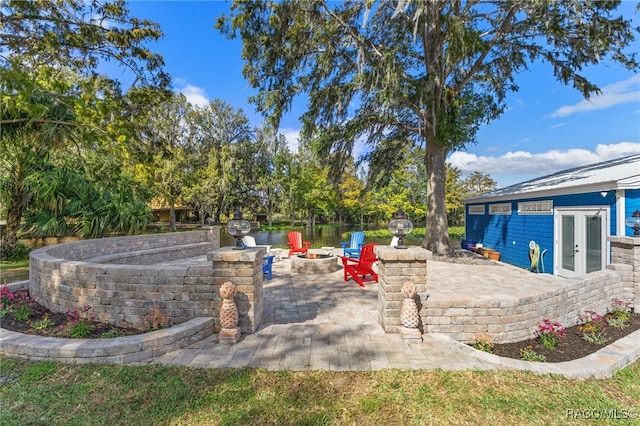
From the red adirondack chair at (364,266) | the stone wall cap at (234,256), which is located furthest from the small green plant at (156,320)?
the red adirondack chair at (364,266)

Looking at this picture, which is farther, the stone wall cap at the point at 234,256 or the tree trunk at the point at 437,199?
the tree trunk at the point at 437,199

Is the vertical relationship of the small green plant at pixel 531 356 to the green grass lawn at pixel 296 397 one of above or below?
below

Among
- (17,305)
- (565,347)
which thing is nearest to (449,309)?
(565,347)

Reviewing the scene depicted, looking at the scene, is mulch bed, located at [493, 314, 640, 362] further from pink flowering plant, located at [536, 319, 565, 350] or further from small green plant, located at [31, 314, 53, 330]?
small green plant, located at [31, 314, 53, 330]

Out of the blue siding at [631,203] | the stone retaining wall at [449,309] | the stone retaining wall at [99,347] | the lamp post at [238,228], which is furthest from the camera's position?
the blue siding at [631,203]

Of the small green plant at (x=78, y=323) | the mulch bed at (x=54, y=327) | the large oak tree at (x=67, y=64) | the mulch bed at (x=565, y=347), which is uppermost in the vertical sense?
the large oak tree at (x=67, y=64)

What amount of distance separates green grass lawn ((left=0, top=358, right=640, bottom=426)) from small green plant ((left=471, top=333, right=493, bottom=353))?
69 centimetres

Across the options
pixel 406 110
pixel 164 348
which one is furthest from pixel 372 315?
pixel 406 110

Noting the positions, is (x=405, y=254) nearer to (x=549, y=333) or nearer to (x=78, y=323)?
(x=549, y=333)

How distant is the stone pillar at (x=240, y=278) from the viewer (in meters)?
3.57

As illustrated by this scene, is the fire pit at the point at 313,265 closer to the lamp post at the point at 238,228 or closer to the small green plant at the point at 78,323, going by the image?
the lamp post at the point at 238,228

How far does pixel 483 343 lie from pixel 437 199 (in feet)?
22.3

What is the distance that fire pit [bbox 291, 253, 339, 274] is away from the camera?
23.6 ft

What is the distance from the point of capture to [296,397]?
8.04ft
